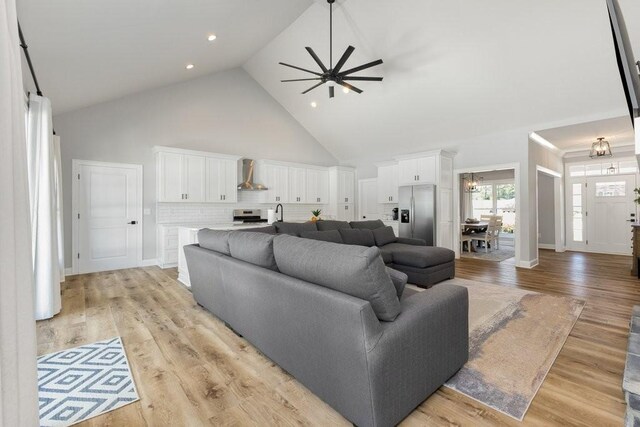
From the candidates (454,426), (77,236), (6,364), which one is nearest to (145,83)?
(77,236)

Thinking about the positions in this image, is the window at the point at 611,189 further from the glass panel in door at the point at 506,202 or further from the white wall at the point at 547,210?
the glass panel in door at the point at 506,202

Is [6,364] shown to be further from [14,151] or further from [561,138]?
[561,138]

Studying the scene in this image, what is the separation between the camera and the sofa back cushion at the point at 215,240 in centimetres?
290

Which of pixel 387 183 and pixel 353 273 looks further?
pixel 387 183

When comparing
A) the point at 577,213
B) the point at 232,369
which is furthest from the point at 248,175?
the point at 577,213

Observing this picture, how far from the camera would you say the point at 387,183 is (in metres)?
8.02

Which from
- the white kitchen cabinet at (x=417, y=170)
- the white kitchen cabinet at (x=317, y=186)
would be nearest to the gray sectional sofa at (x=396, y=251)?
the white kitchen cabinet at (x=417, y=170)

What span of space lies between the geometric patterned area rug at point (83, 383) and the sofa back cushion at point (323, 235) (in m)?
2.52

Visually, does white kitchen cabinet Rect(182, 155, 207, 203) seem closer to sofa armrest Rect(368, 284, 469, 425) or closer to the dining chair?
sofa armrest Rect(368, 284, 469, 425)

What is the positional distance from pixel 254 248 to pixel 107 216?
15.9 feet

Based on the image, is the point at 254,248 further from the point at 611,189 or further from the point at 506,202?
the point at 506,202

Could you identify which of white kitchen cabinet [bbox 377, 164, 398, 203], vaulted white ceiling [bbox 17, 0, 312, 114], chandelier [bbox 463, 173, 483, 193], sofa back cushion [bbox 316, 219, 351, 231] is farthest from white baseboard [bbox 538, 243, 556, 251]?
vaulted white ceiling [bbox 17, 0, 312, 114]

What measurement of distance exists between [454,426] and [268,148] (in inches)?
290

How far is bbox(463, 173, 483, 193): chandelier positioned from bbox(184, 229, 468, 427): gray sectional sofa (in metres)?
8.52
